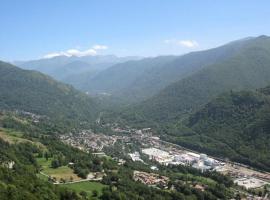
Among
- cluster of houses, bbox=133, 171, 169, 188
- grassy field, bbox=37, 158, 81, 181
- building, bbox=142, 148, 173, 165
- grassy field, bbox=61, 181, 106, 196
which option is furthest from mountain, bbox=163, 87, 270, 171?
grassy field, bbox=37, 158, 81, 181

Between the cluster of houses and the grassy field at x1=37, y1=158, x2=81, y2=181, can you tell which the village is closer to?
the cluster of houses

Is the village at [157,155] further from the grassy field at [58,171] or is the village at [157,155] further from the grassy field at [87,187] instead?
the grassy field at [58,171]

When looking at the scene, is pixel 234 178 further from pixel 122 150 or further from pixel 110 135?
pixel 110 135

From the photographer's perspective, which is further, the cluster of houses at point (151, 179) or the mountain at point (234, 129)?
the mountain at point (234, 129)

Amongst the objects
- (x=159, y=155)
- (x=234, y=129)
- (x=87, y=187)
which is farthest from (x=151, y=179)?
(x=234, y=129)

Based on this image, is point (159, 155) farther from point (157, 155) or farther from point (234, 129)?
point (234, 129)

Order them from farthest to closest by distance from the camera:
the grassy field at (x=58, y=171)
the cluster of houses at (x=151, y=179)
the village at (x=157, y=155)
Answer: the village at (x=157, y=155)
the cluster of houses at (x=151, y=179)
the grassy field at (x=58, y=171)

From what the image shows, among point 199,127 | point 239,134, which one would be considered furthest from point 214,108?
point 239,134

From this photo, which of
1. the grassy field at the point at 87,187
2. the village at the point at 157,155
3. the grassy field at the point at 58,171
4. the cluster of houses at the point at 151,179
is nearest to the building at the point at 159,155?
the village at the point at 157,155

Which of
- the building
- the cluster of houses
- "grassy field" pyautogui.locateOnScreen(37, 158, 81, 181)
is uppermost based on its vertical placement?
"grassy field" pyautogui.locateOnScreen(37, 158, 81, 181)
